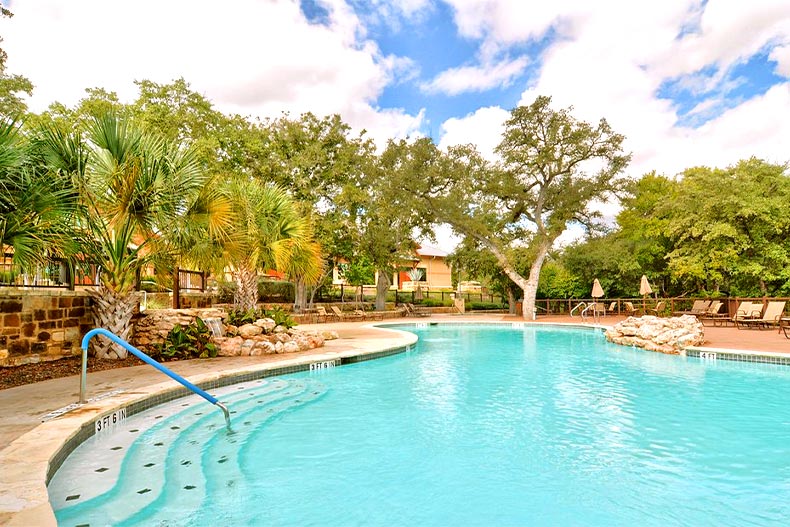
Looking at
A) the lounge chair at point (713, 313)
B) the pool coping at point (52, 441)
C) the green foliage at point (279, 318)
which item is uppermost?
the green foliage at point (279, 318)

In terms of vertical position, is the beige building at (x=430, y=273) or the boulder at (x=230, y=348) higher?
the beige building at (x=430, y=273)

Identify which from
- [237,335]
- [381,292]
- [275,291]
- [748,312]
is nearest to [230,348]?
[237,335]

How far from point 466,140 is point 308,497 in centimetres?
2150

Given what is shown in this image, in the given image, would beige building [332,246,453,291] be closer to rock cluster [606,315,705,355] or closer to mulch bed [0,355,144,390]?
rock cluster [606,315,705,355]

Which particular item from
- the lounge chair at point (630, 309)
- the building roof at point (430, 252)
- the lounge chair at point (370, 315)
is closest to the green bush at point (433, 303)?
the lounge chair at point (370, 315)

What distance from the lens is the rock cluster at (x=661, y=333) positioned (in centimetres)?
1138

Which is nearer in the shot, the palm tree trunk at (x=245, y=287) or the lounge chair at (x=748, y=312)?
the palm tree trunk at (x=245, y=287)

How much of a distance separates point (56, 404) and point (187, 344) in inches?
152

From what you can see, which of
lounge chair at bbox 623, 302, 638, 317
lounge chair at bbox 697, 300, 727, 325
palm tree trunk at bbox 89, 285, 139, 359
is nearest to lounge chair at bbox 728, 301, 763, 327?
lounge chair at bbox 697, 300, 727, 325

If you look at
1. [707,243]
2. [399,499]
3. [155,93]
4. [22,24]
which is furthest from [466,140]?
[399,499]

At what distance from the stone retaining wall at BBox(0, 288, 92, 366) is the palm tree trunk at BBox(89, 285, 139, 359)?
1.00 ft

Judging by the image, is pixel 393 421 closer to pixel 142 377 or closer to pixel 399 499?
pixel 399 499

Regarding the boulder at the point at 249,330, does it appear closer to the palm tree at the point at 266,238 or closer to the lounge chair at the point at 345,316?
the palm tree at the point at 266,238

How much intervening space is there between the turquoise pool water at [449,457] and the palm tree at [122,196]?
2.92m
